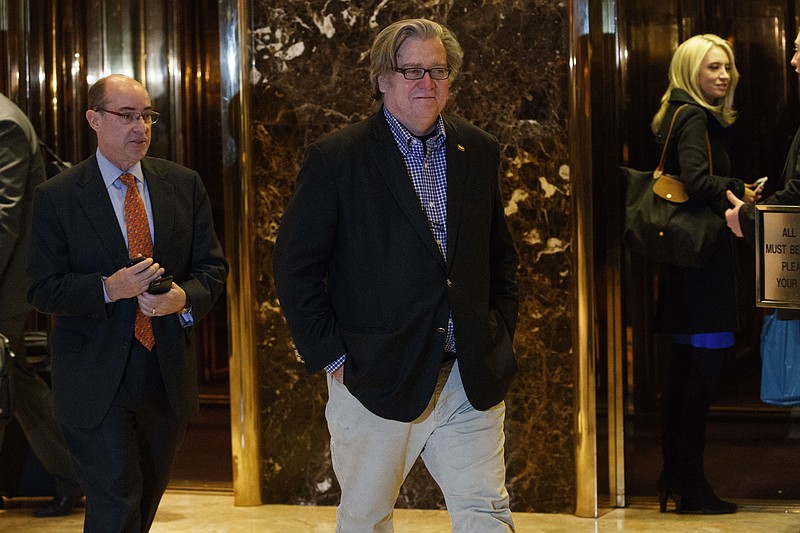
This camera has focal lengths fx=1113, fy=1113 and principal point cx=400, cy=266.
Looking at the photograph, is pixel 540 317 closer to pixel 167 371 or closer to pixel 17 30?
pixel 167 371

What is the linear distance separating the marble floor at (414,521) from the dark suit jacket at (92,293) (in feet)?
3.96

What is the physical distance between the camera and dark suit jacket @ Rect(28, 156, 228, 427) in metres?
3.46

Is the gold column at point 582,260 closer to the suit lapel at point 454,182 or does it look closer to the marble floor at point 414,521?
the marble floor at point 414,521

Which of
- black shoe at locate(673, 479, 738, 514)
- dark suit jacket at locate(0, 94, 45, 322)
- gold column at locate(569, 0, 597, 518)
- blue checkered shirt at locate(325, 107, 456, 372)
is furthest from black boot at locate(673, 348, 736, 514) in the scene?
dark suit jacket at locate(0, 94, 45, 322)

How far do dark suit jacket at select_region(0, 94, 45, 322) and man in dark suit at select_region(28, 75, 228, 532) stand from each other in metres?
0.93

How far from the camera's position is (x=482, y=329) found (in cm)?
313

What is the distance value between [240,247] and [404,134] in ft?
5.96

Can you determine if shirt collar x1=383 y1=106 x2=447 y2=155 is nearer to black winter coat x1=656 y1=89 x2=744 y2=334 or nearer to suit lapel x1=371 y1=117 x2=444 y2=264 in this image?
suit lapel x1=371 y1=117 x2=444 y2=264

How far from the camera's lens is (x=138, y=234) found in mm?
3604

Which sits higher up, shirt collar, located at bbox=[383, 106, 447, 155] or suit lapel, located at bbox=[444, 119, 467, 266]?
shirt collar, located at bbox=[383, 106, 447, 155]

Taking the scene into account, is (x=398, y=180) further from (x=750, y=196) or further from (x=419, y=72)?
(x=750, y=196)

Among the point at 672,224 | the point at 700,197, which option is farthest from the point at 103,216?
the point at 700,197

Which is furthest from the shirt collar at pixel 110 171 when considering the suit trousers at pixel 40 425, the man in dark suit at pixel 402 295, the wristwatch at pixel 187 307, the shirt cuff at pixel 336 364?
the suit trousers at pixel 40 425

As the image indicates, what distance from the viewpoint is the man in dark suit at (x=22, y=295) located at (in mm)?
4480
